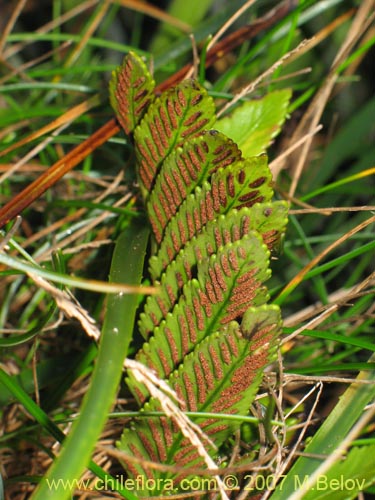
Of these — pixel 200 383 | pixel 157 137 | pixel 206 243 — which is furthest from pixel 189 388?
pixel 157 137

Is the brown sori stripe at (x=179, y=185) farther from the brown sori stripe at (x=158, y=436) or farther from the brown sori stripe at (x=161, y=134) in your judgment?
the brown sori stripe at (x=158, y=436)

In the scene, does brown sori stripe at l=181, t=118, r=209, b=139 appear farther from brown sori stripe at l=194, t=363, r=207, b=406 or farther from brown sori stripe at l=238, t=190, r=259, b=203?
brown sori stripe at l=194, t=363, r=207, b=406

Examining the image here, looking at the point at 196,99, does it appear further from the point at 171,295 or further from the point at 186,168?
the point at 171,295

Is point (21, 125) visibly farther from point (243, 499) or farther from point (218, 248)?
point (243, 499)

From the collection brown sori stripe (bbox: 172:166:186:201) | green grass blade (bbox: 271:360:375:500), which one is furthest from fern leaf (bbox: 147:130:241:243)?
green grass blade (bbox: 271:360:375:500)

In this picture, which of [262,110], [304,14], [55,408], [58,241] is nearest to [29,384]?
[55,408]

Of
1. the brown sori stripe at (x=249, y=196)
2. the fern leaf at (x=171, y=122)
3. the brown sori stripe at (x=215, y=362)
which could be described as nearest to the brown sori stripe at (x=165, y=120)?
the fern leaf at (x=171, y=122)

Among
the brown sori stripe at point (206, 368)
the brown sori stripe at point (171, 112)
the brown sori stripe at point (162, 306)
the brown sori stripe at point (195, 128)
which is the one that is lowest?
the brown sori stripe at point (206, 368)
